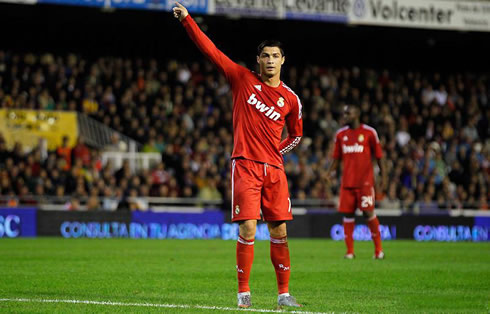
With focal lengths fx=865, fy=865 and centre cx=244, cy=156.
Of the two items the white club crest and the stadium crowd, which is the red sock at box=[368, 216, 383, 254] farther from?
the stadium crowd

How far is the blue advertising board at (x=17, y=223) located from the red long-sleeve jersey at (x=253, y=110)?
14.4m

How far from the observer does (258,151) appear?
7.73m

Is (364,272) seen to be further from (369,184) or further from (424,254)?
(424,254)

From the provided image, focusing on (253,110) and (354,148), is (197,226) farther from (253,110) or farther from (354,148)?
(253,110)

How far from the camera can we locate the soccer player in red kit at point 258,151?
762cm

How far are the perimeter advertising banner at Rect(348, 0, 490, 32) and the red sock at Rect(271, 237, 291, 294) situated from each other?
21.2 m

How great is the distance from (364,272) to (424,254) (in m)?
5.10

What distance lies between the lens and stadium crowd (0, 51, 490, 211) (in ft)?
76.2

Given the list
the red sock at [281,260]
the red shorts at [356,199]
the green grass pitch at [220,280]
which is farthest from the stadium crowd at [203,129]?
the red sock at [281,260]

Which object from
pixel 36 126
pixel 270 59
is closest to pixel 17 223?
pixel 36 126

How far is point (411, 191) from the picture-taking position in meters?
26.4

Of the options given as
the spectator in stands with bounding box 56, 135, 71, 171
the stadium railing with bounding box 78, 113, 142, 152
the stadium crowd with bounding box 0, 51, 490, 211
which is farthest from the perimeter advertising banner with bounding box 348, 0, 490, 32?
the spectator in stands with bounding box 56, 135, 71, 171

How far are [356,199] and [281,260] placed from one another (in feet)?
23.3

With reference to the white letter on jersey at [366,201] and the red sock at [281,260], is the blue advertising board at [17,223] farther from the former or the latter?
the red sock at [281,260]
